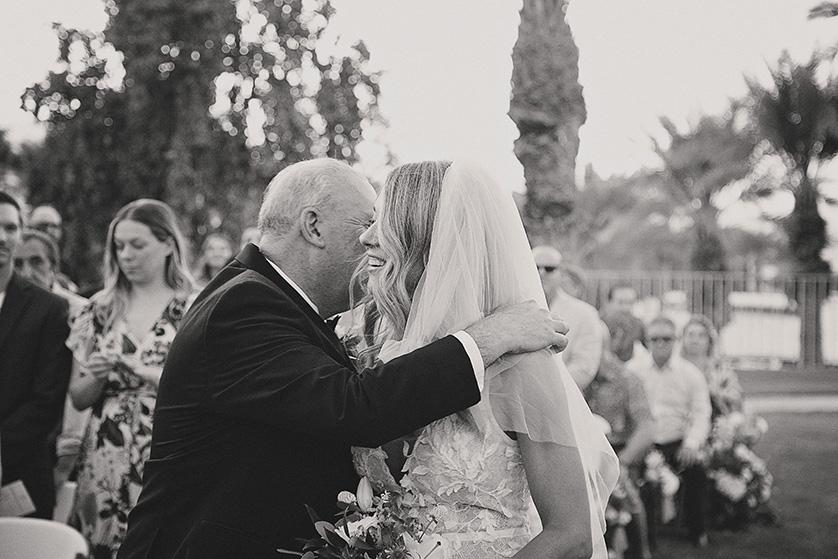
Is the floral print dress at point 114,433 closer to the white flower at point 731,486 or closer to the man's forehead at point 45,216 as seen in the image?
the man's forehead at point 45,216

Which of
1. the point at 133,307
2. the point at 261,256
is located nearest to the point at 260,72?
the point at 133,307

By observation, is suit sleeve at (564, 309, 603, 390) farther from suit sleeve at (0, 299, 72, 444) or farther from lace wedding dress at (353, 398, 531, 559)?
lace wedding dress at (353, 398, 531, 559)

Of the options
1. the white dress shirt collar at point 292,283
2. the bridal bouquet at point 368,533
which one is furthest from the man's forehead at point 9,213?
the bridal bouquet at point 368,533

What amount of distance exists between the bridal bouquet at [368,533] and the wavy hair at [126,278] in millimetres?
2635

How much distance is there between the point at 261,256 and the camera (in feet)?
9.16

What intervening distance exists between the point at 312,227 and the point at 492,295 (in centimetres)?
62

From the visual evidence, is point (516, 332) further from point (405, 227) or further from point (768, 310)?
point (768, 310)

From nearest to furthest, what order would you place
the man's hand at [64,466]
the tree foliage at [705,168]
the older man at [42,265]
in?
the man's hand at [64,466] → the older man at [42,265] → the tree foliage at [705,168]

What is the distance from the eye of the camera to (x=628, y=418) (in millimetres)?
6926

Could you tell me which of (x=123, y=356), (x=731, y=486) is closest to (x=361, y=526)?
(x=123, y=356)

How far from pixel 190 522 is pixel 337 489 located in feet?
1.40

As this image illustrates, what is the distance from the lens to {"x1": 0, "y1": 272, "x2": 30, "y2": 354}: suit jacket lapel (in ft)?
14.7

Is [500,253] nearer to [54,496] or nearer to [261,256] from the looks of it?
[261,256]

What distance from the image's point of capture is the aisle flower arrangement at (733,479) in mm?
8453
